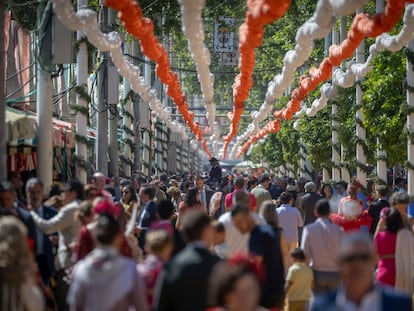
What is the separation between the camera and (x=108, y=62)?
30.5 metres

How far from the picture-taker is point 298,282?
14188 millimetres

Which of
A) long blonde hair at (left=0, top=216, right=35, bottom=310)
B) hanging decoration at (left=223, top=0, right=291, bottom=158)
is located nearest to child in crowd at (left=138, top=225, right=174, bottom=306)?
long blonde hair at (left=0, top=216, right=35, bottom=310)

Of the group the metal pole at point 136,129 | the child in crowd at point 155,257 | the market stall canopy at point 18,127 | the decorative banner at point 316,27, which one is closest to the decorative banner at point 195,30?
the decorative banner at point 316,27

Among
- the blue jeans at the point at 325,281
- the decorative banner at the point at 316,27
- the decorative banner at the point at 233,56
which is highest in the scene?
the decorative banner at the point at 233,56

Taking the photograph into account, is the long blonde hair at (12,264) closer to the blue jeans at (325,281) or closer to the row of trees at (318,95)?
the blue jeans at (325,281)

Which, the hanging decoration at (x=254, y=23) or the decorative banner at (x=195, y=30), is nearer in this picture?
the hanging decoration at (x=254, y=23)

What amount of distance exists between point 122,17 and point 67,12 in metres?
0.98

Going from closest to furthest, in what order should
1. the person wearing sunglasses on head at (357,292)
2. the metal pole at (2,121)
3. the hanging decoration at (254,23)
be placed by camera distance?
1. the person wearing sunglasses on head at (357,292)
2. the hanging decoration at (254,23)
3. the metal pole at (2,121)

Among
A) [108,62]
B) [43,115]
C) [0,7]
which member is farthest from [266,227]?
[108,62]

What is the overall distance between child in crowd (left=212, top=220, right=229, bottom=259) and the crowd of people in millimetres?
14

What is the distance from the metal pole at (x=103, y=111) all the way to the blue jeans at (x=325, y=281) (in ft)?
47.5

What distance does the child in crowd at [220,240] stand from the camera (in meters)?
12.9

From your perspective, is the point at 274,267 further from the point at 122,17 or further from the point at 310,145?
the point at 310,145

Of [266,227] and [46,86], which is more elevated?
[46,86]
